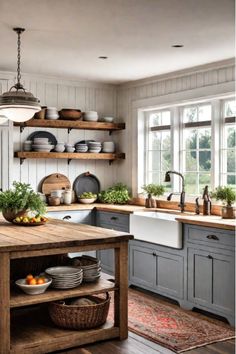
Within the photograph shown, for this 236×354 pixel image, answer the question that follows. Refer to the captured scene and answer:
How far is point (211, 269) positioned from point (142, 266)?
3.93ft

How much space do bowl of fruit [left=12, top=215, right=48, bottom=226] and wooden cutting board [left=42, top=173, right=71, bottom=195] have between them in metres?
2.30

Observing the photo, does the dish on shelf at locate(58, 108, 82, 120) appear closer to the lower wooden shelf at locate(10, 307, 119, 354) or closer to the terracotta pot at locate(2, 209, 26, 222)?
the terracotta pot at locate(2, 209, 26, 222)

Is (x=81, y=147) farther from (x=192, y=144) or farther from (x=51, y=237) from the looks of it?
(x=51, y=237)

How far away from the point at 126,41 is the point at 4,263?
2.50 m

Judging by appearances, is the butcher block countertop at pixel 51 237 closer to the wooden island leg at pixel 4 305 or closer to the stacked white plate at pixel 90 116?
the wooden island leg at pixel 4 305

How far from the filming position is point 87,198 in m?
7.38

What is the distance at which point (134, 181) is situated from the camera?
749 centimetres

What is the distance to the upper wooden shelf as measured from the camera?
6949mm

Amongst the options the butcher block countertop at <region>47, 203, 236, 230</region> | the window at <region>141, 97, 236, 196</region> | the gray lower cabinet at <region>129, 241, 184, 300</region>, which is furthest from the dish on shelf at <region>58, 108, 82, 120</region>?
the gray lower cabinet at <region>129, 241, 184, 300</region>

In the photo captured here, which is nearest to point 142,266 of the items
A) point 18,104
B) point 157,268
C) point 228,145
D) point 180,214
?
point 157,268

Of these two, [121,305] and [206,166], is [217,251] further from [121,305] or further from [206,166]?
[206,166]

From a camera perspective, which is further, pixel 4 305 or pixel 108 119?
pixel 108 119

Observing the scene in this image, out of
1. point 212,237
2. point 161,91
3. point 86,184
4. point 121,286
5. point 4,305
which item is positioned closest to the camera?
point 4,305

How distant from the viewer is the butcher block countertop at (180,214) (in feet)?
16.5
